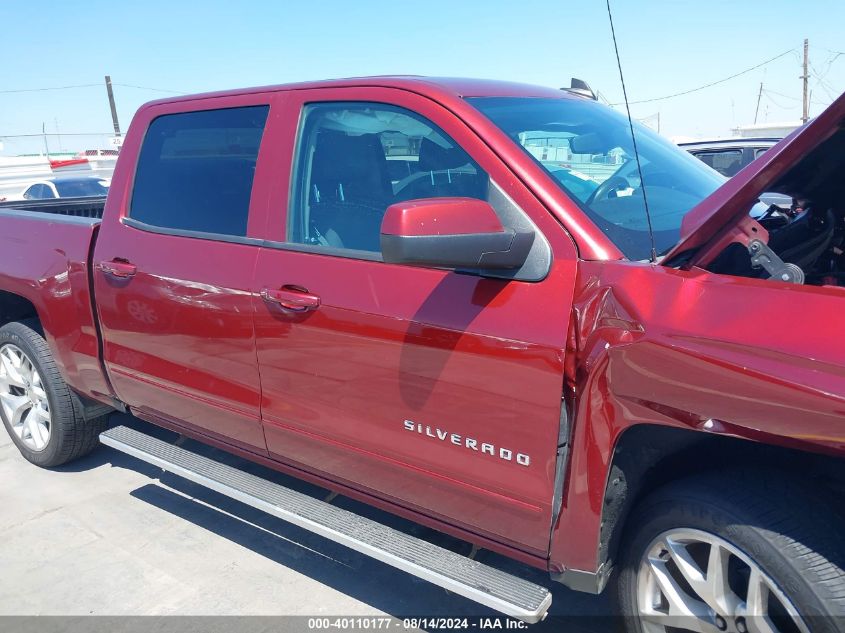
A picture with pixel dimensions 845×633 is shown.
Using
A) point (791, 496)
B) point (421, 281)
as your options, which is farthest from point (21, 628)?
point (791, 496)

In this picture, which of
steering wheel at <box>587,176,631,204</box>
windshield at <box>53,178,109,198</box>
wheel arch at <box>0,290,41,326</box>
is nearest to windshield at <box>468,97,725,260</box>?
steering wheel at <box>587,176,631,204</box>

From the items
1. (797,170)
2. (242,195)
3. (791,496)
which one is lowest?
(791,496)

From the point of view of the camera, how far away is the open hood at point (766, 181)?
5.48ft

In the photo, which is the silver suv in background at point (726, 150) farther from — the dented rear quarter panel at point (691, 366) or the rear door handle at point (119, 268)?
the dented rear quarter panel at point (691, 366)

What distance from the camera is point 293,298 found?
2568 millimetres

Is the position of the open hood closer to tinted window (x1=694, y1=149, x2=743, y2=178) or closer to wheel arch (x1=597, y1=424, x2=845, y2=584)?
wheel arch (x1=597, y1=424, x2=845, y2=584)

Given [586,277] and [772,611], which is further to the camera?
[586,277]

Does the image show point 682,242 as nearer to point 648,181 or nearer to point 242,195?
point 648,181

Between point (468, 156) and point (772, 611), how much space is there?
1.56 m

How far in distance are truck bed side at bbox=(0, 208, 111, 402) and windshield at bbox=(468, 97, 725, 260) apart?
214 centimetres

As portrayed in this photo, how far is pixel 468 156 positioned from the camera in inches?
91.5

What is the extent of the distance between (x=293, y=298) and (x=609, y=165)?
127 centimetres

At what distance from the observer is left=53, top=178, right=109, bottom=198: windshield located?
1245 cm

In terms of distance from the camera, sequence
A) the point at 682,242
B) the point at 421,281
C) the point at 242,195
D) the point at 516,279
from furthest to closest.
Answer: the point at 242,195, the point at 421,281, the point at 516,279, the point at 682,242
